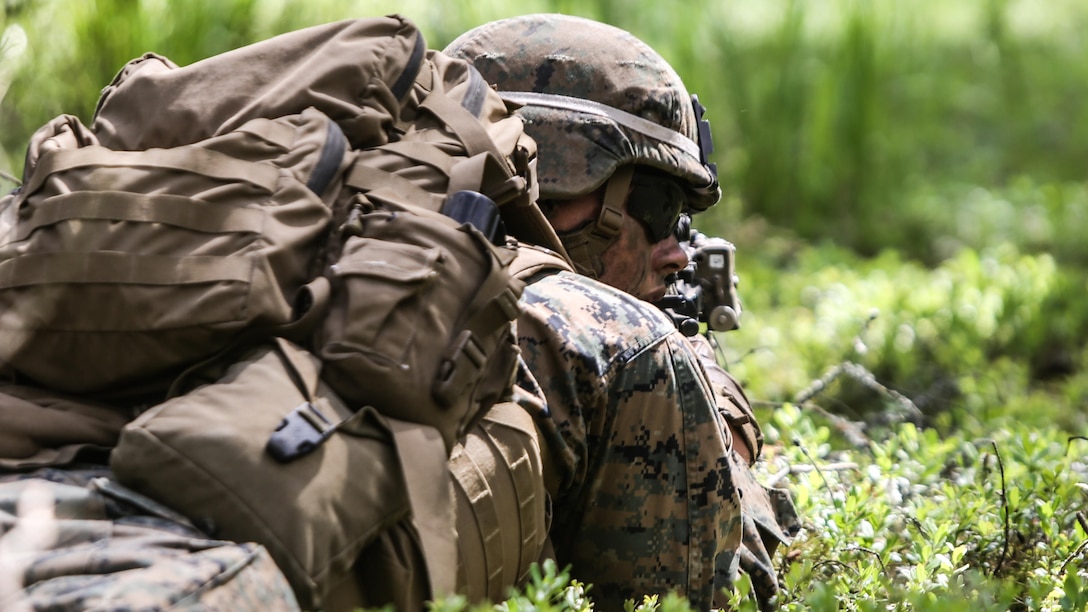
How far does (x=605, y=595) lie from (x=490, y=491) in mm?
533

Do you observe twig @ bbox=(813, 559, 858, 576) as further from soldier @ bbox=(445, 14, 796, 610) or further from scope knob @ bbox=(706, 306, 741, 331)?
scope knob @ bbox=(706, 306, 741, 331)

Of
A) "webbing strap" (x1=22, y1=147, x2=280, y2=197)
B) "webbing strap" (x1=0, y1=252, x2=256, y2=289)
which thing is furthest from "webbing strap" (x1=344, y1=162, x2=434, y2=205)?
"webbing strap" (x1=0, y1=252, x2=256, y2=289)

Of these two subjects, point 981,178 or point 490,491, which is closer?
point 490,491

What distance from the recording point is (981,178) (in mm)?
9688

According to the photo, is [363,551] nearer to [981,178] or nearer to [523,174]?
[523,174]

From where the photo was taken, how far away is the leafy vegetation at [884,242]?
314 centimetres

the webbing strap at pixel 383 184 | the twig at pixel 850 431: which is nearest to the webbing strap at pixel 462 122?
the webbing strap at pixel 383 184

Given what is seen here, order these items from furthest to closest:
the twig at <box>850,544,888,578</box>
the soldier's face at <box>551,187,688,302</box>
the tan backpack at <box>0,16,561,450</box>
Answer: the soldier's face at <box>551,187,688,302</box> → the twig at <box>850,544,888,578</box> → the tan backpack at <box>0,16,561,450</box>

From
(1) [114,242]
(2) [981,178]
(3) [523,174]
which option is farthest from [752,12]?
(1) [114,242]

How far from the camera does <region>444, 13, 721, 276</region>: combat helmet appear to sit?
2869 mm

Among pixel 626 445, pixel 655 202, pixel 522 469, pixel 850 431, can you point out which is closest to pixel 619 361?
pixel 626 445

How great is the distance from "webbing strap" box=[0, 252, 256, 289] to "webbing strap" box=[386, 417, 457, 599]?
1.04 feet

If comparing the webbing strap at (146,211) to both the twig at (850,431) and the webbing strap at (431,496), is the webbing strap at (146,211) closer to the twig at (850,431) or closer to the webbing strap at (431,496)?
the webbing strap at (431,496)

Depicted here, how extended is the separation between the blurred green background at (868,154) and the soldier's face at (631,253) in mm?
955
